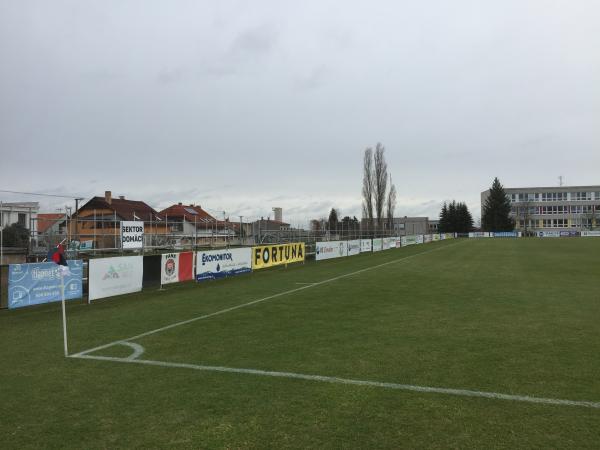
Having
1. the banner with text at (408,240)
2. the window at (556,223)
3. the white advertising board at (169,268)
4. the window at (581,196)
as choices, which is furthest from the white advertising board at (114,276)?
the window at (581,196)

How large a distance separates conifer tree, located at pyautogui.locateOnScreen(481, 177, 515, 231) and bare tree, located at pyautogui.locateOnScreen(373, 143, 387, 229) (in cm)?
5092

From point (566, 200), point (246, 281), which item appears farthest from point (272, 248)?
point (566, 200)

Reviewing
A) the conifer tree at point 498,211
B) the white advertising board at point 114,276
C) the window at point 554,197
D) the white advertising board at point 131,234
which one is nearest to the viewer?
the white advertising board at point 114,276

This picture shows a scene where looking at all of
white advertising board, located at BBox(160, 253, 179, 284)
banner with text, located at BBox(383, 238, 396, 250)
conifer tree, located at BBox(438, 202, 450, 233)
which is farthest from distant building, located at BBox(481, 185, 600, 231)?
white advertising board, located at BBox(160, 253, 179, 284)

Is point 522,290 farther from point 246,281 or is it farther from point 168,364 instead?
point 168,364

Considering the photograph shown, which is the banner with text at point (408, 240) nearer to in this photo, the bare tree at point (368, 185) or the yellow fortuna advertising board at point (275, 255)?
the bare tree at point (368, 185)

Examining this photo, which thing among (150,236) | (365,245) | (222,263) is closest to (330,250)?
(365,245)

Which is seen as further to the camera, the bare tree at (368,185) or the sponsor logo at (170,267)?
the bare tree at (368,185)

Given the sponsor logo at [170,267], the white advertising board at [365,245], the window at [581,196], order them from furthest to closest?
the window at [581,196], the white advertising board at [365,245], the sponsor logo at [170,267]

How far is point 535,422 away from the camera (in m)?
4.30

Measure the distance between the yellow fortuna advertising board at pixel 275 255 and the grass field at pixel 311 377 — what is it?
1131 centimetres

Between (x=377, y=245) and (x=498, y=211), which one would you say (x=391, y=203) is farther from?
(x=498, y=211)

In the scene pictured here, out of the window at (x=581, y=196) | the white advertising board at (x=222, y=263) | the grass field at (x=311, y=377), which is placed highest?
the window at (x=581, y=196)

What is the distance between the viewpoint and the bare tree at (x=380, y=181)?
65875 millimetres
